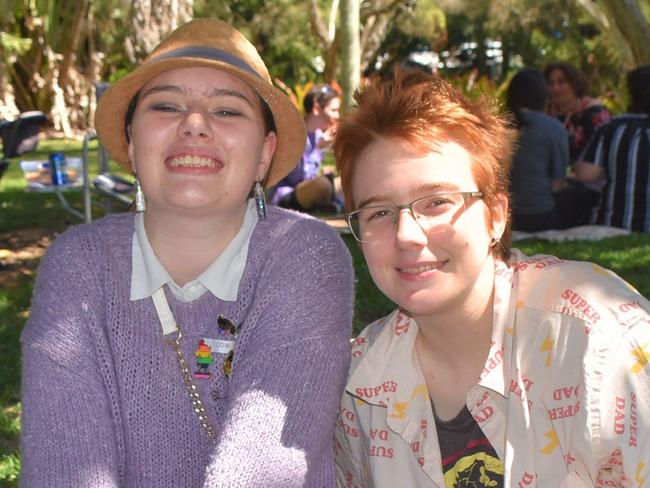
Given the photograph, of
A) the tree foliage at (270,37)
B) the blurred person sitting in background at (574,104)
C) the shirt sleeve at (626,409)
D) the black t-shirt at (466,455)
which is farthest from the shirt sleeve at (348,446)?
the tree foliage at (270,37)

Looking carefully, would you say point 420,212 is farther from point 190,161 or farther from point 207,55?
point 207,55

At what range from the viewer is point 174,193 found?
2215mm

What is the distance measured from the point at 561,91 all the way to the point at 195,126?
719 centimetres

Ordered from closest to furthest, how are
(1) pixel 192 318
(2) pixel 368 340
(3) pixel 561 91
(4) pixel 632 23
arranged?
(1) pixel 192 318 → (2) pixel 368 340 → (4) pixel 632 23 → (3) pixel 561 91

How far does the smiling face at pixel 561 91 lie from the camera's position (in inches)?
342

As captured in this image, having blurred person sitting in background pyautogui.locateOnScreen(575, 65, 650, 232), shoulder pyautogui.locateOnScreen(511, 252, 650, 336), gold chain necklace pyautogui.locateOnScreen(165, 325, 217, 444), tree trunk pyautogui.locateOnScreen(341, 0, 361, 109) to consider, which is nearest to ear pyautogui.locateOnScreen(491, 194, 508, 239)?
shoulder pyautogui.locateOnScreen(511, 252, 650, 336)

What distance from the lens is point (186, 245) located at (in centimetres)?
235

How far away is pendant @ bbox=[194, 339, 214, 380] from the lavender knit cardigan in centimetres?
2

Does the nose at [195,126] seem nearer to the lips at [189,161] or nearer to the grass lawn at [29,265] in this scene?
→ the lips at [189,161]

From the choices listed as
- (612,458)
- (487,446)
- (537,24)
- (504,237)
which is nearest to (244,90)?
(504,237)

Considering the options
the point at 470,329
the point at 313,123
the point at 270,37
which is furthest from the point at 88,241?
the point at 270,37

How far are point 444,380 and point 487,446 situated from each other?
0.21 metres

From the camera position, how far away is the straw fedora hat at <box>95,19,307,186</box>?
7.55 feet

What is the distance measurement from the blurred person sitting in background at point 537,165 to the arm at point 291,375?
5.03 metres
